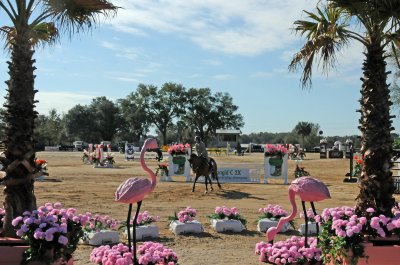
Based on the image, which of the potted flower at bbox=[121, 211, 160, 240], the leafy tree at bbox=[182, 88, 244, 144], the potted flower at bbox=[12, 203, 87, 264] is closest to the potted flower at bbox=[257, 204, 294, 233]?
the potted flower at bbox=[121, 211, 160, 240]

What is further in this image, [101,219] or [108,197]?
[108,197]

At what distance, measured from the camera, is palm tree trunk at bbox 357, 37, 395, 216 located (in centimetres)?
732

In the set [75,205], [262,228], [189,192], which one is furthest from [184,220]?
[189,192]

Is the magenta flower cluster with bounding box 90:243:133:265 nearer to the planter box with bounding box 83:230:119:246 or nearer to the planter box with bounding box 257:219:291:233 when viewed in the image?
the planter box with bounding box 83:230:119:246

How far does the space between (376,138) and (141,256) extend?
3.82m

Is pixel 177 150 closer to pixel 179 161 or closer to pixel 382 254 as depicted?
pixel 179 161

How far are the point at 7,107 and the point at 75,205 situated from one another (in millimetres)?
8806

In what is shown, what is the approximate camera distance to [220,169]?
81.6ft

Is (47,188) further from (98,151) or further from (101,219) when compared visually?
(98,151)

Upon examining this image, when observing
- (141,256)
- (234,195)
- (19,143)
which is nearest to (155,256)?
(141,256)

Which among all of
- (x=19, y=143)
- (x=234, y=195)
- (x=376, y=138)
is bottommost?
(x=234, y=195)

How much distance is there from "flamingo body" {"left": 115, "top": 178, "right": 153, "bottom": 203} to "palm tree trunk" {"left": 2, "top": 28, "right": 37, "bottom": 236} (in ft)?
5.03

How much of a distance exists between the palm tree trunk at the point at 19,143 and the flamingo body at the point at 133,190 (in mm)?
1534

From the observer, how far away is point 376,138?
24.1 feet
